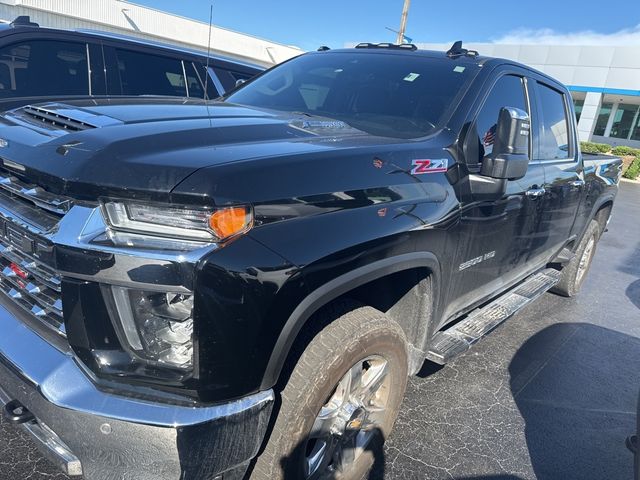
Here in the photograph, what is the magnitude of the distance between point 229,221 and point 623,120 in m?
36.4

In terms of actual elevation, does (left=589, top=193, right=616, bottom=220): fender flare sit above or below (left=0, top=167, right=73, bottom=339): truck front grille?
below

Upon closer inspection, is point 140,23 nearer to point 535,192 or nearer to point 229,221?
point 535,192

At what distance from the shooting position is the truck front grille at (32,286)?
172 centimetres

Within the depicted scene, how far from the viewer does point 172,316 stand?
1.56m

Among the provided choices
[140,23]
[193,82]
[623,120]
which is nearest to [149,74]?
[193,82]

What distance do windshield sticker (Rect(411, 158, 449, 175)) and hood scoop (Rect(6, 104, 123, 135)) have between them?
1.29 metres

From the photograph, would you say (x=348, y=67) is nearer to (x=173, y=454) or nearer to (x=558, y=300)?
(x=173, y=454)

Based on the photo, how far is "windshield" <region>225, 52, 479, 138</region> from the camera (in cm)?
286

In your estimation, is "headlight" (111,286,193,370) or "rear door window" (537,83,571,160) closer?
"headlight" (111,286,193,370)

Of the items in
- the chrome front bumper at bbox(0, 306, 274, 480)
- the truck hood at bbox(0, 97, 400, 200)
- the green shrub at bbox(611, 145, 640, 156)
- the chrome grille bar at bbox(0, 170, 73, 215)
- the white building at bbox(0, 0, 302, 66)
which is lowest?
the green shrub at bbox(611, 145, 640, 156)

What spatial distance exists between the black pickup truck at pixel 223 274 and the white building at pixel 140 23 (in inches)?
846

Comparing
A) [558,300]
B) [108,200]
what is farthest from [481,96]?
[558,300]

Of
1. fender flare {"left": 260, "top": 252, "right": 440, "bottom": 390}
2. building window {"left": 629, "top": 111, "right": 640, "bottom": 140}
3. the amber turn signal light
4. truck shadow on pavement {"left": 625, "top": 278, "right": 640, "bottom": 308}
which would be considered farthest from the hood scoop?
building window {"left": 629, "top": 111, "right": 640, "bottom": 140}

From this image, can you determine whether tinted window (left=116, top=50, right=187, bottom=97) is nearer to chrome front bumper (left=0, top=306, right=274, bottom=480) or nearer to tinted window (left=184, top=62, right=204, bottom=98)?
tinted window (left=184, top=62, right=204, bottom=98)
